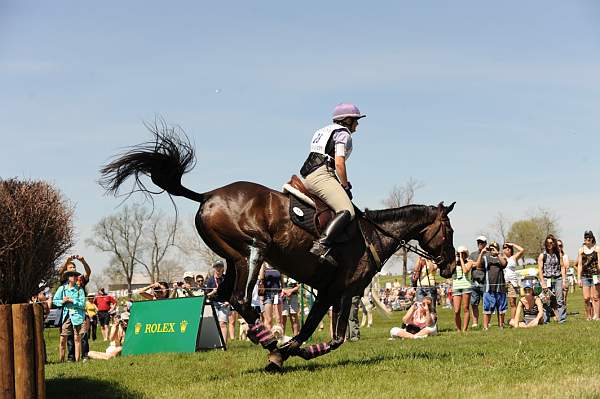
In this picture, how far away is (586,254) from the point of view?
21562mm

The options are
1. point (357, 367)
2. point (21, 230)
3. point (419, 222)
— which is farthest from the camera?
point (419, 222)

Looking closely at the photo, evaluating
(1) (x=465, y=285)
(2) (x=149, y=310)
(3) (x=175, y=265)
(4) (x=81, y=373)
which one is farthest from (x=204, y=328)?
(3) (x=175, y=265)

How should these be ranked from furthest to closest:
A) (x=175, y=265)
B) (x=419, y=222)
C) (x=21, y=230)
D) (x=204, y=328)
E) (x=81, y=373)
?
(x=175, y=265), (x=204, y=328), (x=81, y=373), (x=419, y=222), (x=21, y=230)

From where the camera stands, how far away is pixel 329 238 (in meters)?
9.73

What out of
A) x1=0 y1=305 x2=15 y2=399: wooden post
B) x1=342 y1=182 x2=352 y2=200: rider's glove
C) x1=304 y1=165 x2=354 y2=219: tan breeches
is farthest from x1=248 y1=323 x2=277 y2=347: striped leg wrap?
x1=0 y1=305 x2=15 y2=399: wooden post

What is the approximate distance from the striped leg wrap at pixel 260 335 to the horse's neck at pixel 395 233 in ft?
6.75

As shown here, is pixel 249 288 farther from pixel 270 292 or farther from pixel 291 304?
pixel 291 304

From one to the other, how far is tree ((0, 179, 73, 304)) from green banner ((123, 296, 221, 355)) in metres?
7.47

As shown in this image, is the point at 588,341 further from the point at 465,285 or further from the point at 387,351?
the point at 465,285

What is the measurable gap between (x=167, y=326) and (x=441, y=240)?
7.10 meters

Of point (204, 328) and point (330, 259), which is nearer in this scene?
point (330, 259)

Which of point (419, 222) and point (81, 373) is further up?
point (419, 222)

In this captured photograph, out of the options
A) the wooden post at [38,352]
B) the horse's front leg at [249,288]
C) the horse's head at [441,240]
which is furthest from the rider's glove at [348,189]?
the wooden post at [38,352]

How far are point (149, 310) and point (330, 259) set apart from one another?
7.98 meters
